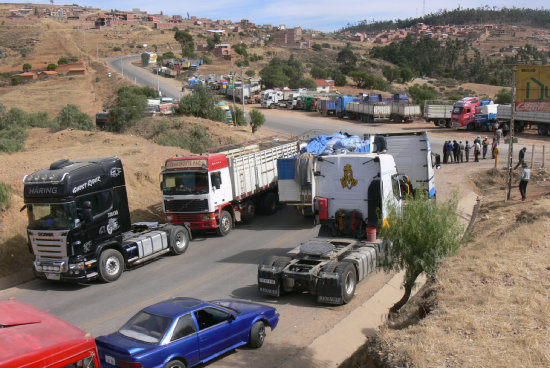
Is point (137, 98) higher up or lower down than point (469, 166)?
higher up

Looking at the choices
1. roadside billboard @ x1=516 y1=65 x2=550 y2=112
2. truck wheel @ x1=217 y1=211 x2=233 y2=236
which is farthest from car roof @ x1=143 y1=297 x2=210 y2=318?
roadside billboard @ x1=516 y1=65 x2=550 y2=112

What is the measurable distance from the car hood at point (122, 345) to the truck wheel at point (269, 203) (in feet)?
43.5

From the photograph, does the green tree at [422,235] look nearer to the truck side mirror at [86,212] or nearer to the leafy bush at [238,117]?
the truck side mirror at [86,212]

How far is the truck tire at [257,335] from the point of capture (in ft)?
31.8

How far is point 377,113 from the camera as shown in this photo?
51031 millimetres

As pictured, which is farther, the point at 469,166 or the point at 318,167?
Answer: the point at 469,166

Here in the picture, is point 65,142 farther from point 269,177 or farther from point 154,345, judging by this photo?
point 154,345

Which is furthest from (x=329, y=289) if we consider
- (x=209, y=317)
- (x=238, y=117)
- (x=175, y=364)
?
(x=238, y=117)

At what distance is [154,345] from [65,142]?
28329mm

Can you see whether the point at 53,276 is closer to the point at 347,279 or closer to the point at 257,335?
the point at 257,335

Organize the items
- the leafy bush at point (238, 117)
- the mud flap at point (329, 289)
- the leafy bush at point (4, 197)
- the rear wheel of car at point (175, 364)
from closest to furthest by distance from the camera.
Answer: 1. the rear wheel of car at point (175, 364)
2. the mud flap at point (329, 289)
3. the leafy bush at point (4, 197)
4. the leafy bush at point (238, 117)

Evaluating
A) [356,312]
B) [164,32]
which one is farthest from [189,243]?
[164,32]

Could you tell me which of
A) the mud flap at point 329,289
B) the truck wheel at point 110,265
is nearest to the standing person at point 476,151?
the mud flap at point 329,289

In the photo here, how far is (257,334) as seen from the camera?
977 centimetres
